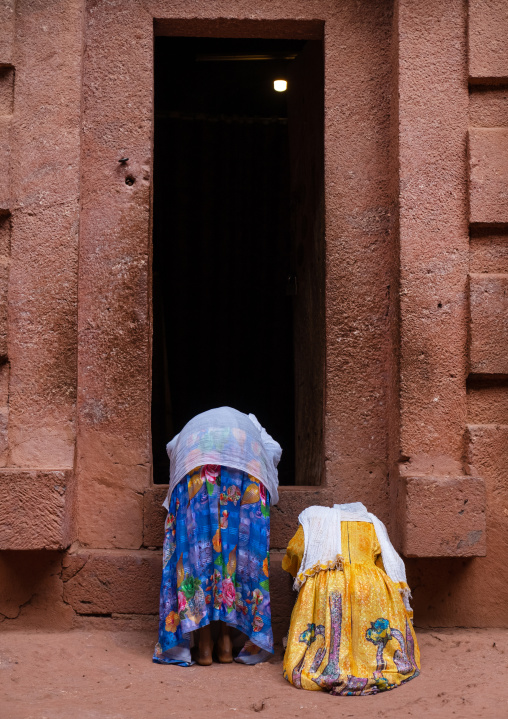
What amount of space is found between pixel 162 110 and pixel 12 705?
5.68m

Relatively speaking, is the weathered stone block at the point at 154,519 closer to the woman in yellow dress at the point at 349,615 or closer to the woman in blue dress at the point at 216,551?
the woman in blue dress at the point at 216,551

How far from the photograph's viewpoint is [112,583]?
156 inches

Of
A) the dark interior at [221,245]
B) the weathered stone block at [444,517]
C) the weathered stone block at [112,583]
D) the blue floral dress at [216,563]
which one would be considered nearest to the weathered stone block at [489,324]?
the weathered stone block at [444,517]

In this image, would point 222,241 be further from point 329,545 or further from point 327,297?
point 329,545

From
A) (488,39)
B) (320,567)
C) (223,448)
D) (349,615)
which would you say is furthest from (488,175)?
(349,615)

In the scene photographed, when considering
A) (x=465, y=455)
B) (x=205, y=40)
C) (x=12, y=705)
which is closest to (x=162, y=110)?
(x=205, y=40)

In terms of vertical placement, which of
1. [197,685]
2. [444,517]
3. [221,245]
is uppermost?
[221,245]

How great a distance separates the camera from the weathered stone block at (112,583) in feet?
13.0

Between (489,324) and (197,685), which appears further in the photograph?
(489,324)

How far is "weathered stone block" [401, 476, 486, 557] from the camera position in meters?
3.79

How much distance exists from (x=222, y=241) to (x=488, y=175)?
3788mm

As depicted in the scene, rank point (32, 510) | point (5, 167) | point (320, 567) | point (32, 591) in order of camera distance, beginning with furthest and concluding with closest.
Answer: point (5, 167) < point (32, 591) < point (32, 510) < point (320, 567)

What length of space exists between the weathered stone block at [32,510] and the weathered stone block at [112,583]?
0.81 feet

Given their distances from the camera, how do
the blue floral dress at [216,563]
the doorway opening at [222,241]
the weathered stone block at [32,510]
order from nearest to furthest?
the blue floral dress at [216,563] → the weathered stone block at [32,510] → the doorway opening at [222,241]
